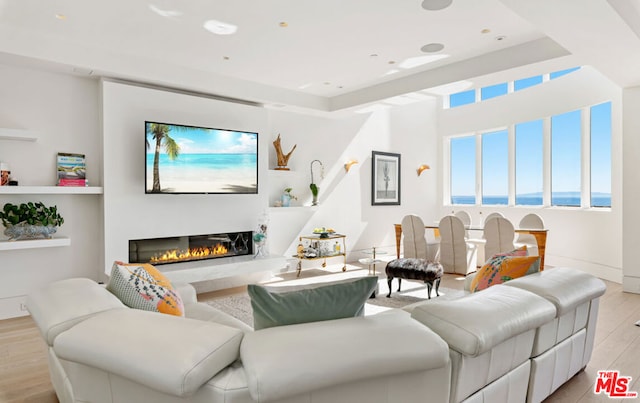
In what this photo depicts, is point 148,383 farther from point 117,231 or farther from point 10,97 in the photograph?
point 10,97

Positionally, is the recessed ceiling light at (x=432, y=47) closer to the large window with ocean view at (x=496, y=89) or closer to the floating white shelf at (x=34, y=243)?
the large window with ocean view at (x=496, y=89)

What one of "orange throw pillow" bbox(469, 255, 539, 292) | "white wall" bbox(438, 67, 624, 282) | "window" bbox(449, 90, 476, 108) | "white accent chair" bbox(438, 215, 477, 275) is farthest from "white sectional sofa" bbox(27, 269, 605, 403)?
"window" bbox(449, 90, 476, 108)

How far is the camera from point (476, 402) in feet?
5.93

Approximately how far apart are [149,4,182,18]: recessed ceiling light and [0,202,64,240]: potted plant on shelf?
2.35 metres

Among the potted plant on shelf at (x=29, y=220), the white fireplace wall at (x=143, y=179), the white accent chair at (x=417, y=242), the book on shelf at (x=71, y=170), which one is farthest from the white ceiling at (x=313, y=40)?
the white accent chair at (x=417, y=242)

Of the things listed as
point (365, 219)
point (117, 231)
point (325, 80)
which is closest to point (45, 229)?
point (117, 231)

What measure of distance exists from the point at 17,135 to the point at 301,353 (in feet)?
13.7

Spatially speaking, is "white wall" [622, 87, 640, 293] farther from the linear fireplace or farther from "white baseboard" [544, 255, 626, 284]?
the linear fireplace

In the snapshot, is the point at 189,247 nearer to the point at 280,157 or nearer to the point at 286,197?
the point at 286,197

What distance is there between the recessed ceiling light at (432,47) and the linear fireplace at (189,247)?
334 centimetres

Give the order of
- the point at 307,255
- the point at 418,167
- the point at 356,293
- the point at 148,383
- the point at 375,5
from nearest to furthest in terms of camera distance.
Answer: the point at 148,383
the point at 356,293
the point at 375,5
the point at 307,255
the point at 418,167

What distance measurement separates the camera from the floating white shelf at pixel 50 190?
393cm

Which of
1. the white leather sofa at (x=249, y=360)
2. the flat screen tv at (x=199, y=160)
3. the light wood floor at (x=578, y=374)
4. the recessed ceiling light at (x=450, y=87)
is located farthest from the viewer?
the recessed ceiling light at (x=450, y=87)

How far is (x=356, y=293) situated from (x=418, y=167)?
731 centimetres
